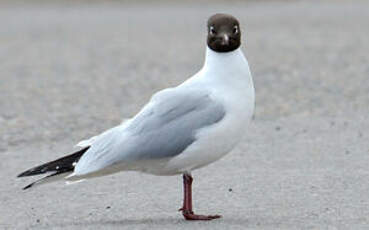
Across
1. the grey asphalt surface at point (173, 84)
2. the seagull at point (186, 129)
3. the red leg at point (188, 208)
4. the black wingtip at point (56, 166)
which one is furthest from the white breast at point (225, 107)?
the black wingtip at point (56, 166)

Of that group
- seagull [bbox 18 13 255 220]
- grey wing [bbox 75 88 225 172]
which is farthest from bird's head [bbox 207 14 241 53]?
grey wing [bbox 75 88 225 172]

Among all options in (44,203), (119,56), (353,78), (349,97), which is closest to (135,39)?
(119,56)

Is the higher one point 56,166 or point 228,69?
point 228,69

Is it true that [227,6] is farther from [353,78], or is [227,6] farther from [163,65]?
[353,78]

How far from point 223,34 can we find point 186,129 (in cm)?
52

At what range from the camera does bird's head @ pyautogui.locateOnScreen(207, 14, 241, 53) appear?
16.1ft

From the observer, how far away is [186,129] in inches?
189

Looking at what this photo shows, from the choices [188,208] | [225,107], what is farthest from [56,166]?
[225,107]

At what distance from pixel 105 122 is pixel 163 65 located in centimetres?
526

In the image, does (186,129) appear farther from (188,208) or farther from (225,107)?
(188,208)

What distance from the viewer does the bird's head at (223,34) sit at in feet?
16.1

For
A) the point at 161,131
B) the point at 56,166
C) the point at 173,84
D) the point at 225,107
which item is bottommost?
the point at 173,84

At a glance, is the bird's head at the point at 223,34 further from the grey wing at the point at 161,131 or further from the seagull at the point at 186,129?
the grey wing at the point at 161,131

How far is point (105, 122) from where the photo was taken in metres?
9.20
